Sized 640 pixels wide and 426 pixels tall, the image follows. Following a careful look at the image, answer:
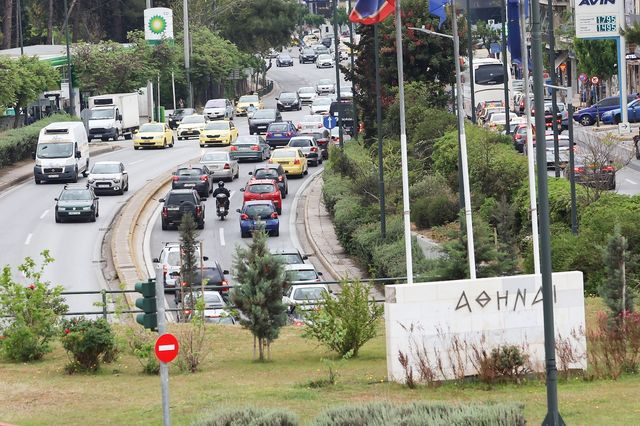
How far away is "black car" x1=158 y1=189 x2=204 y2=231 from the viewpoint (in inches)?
2122

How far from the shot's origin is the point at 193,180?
60.8m

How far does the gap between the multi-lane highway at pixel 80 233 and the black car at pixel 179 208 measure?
0.43 metres

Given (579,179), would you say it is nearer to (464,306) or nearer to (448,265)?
(448,265)

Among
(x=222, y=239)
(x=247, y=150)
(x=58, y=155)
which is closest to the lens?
(x=222, y=239)

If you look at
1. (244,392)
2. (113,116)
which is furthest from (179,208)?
(113,116)

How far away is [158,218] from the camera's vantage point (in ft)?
188

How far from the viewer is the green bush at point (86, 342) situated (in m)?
24.7

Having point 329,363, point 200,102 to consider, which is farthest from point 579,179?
point 200,102

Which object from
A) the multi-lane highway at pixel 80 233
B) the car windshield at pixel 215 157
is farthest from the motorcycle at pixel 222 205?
the car windshield at pixel 215 157

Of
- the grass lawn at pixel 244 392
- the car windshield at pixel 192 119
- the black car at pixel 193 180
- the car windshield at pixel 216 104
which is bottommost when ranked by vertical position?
the grass lawn at pixel 244 392

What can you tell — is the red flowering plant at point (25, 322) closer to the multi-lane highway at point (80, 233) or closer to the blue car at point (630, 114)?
the multi-lane highway at point (80, 233)

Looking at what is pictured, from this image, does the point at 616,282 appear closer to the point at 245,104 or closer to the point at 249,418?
the point at 249,418

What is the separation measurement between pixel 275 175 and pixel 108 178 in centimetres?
711

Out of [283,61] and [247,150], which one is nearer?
[247,150]
